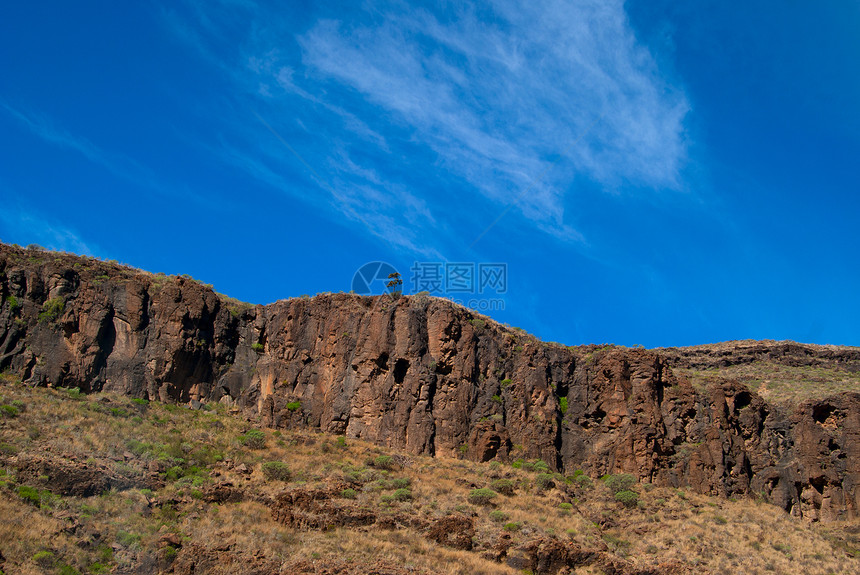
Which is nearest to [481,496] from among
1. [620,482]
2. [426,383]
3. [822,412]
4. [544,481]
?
[544,481]

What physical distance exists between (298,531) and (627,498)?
20830 mm

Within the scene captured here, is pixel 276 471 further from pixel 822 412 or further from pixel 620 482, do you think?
pixel 822 412

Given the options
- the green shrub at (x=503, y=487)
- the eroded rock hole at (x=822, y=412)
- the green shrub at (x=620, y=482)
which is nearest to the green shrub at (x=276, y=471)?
the green shrub at (x=503, y=487)

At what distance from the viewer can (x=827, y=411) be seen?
162 feet

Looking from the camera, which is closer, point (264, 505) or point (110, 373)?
point (264, 505)

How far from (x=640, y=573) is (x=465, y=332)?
854 inches

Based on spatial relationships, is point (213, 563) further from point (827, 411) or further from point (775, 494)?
point (827, 411)

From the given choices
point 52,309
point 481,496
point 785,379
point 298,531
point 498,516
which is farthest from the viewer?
point 785,379

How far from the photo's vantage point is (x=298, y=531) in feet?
112

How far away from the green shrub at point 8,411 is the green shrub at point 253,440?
12580 mm

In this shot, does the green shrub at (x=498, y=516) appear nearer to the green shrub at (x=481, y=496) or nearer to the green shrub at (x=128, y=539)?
the green shrub at (x=481, y=496)

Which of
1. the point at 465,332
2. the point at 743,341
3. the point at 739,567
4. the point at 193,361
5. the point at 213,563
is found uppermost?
the point at 743,341

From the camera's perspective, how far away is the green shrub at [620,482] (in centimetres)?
4659

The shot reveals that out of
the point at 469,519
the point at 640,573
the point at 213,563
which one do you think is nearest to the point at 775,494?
the point at 640,573
